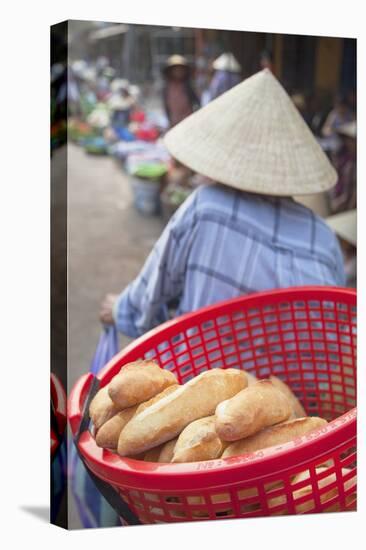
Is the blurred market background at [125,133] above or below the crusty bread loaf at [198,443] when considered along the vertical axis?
above

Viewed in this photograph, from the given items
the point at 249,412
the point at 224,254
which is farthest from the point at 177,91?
the point at 249,412

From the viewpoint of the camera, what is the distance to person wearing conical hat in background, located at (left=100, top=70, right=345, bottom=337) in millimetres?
2027

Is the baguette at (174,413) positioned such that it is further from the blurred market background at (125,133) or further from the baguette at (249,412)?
the blurred market background at (125,133)

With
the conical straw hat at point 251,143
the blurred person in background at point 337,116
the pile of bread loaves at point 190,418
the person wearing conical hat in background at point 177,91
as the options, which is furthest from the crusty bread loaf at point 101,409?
the blurred person in background at point 337,116

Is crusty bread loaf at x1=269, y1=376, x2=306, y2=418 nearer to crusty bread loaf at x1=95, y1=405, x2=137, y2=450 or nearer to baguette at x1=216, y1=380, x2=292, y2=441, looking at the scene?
baguette at x1=216, y1=380, x2=292, y2=441

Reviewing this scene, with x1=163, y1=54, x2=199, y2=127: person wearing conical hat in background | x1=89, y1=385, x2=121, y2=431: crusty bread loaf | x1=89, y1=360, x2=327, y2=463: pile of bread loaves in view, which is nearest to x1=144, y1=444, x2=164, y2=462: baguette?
x1=89, y1=360, x2=327, y2=463: pile of bread loaves

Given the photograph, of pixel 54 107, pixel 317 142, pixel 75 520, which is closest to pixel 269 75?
pixel 317 142

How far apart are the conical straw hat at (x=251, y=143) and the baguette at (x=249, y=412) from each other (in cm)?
62

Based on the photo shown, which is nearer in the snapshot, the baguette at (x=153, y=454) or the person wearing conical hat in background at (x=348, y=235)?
the baguette at (x=153, y=454)

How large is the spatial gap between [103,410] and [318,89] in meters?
1.48

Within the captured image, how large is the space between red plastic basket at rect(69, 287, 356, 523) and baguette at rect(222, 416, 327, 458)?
8 centimetres

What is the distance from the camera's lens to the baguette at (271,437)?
157 cm

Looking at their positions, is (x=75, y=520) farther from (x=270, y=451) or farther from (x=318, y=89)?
(x=318, y=89)
